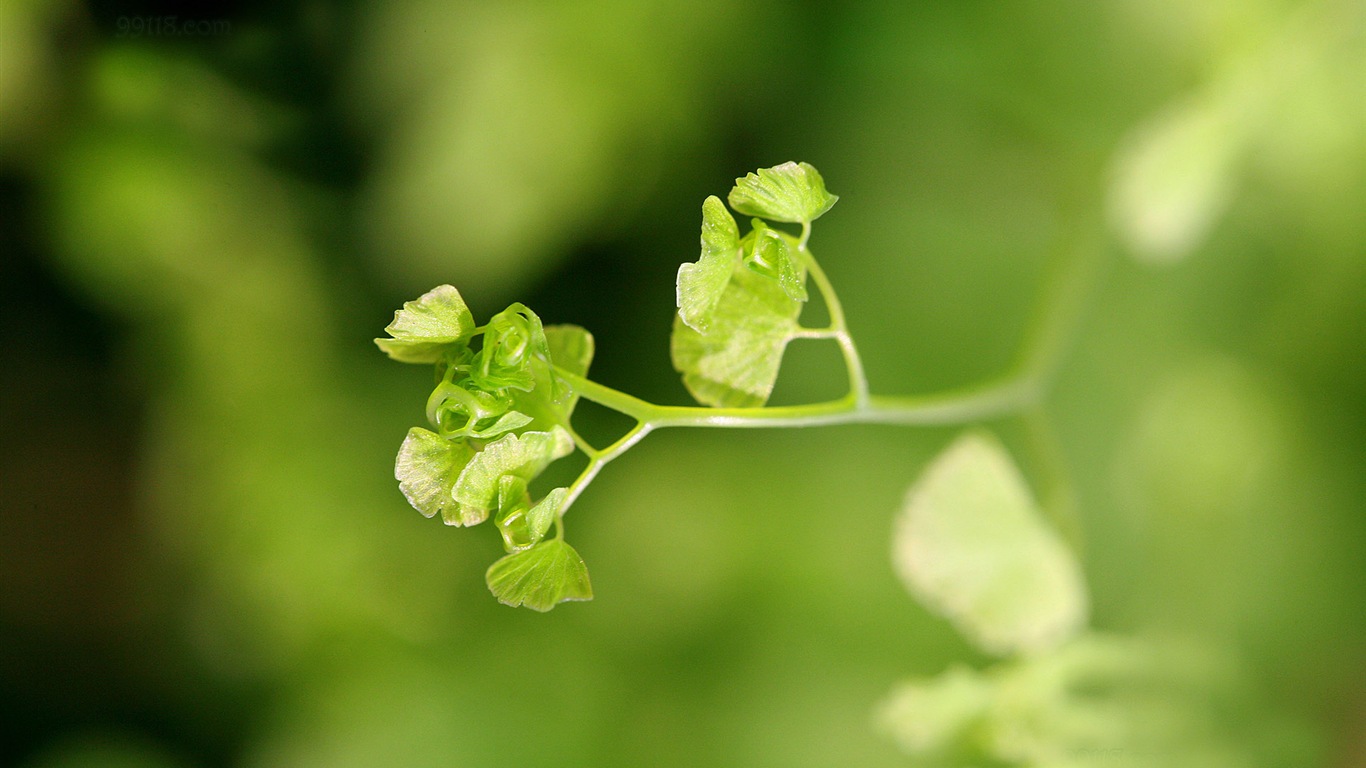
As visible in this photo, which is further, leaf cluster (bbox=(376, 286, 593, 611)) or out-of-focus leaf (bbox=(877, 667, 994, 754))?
out-of-focus leaf (bbox=(877, 667, 994, 754))

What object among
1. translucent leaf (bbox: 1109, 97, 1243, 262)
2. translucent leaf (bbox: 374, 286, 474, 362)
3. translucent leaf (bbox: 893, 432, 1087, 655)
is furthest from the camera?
translucent leaf (bbox: 1109, 97, 1243, 262)


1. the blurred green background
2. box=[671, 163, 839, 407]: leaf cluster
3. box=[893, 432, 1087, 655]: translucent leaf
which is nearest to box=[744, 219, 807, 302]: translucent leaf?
box=[671, 163, 839, 407]: leaf cluster

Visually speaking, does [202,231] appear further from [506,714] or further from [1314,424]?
[1314,424]

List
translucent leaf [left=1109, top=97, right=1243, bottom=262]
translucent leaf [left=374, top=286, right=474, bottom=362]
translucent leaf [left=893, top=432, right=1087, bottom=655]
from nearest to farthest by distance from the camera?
translucent leaf [left=374, top=286, right=474, bottom=362], translucent leaf [left=893, top=432, right=1087, bottom=655], translucent leaf [left=1109, top=97, right=1243, bottom=262]

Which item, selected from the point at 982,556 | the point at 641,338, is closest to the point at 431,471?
the point at 982,556

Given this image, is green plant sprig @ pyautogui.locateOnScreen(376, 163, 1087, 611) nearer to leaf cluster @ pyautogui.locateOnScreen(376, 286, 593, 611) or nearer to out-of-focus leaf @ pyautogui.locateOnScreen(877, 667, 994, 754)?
leaf cluster @ pyautogui.locateOnScreen(376, 286, 593, 611)

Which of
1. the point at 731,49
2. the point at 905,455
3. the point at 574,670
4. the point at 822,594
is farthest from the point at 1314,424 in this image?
the point at 574,670

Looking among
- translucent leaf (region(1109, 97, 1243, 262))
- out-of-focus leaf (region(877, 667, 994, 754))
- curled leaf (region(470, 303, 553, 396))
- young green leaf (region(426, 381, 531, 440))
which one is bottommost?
young green leaf (region(426, 381, 531, 440))
